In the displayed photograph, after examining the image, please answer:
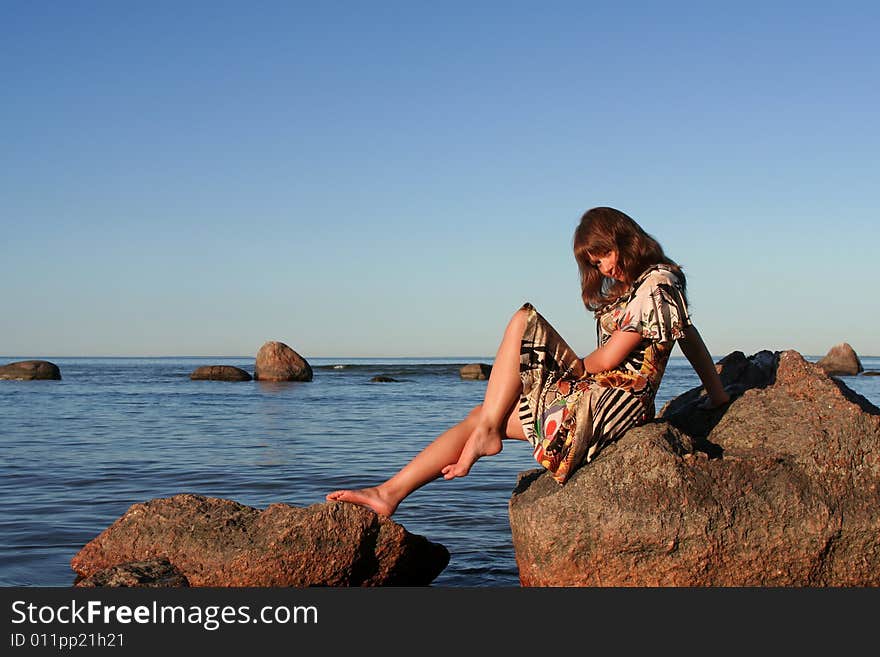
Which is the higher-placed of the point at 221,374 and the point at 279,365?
the point at 279,365

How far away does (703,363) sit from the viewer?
229 inches

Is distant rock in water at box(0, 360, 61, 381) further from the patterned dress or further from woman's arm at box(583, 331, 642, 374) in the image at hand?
woman's arm at box(583, 331, 642, 374)

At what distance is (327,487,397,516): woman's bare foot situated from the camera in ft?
18.7

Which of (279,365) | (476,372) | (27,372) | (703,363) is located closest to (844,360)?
(476,372)

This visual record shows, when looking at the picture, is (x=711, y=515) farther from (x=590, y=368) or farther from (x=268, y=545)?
(x=268, y=545)

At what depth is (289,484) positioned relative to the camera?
10211 mm

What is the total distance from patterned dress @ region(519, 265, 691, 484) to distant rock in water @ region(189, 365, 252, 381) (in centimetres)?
3653

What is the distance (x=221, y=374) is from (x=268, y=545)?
3692 cm

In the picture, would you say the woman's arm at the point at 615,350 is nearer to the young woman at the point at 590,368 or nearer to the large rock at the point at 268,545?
the young woman at the point at 590,368

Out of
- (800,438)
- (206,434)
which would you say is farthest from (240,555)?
(206,434)

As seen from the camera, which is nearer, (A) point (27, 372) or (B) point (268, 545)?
(B) point (268, 545)

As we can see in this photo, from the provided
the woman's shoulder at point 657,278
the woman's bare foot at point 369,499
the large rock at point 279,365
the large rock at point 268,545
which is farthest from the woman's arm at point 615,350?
the large rock at point 279,365

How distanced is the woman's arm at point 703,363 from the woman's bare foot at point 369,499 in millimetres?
2075

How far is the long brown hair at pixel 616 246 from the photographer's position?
548 centimetres
